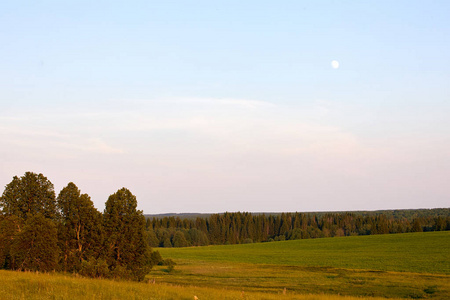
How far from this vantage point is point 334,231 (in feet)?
571

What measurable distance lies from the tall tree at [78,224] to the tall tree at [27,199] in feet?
4.95

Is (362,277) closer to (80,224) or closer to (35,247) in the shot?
(80,224)

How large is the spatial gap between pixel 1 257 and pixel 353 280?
33.3 metres

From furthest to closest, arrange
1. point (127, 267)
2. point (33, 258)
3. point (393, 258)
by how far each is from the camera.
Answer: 1. point (393, 258)
2. point (127, 267)
3. point (33, 258)

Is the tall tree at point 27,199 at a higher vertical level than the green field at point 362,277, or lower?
higher

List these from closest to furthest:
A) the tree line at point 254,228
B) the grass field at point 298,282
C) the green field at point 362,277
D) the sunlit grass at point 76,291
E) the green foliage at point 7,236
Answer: the sunlit grass at point 76,291
the grass field at point 298,282
the green foliage at point 7,236
the green field at point 362,277
the tree line at point 254,228

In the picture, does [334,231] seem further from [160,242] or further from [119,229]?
[119,229]

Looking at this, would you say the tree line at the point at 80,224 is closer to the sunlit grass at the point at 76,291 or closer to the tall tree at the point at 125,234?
the tall tree at the point at 125,234

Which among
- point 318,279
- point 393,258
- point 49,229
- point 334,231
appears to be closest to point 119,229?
point 49,229

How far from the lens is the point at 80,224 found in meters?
34.0

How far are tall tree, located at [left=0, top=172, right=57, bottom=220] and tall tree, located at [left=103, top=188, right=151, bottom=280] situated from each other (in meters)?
5.12

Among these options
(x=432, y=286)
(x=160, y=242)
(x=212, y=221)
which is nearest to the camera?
(x=432, y=286)

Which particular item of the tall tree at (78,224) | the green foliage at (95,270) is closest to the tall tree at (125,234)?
the tall tree at (78,224)

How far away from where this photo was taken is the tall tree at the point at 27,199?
114 ft
